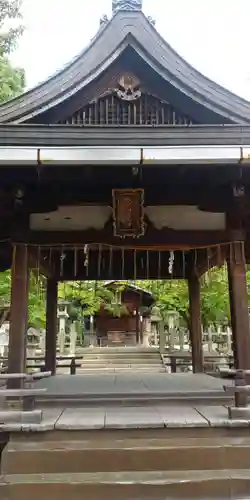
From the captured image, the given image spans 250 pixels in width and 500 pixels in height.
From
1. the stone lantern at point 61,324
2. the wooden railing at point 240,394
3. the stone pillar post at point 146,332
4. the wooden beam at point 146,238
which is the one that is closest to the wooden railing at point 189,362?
the stone lantern at point 61,324

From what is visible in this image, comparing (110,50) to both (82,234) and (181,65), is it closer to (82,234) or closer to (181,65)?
(181,65)

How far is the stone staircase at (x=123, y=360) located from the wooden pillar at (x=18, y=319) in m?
10.3

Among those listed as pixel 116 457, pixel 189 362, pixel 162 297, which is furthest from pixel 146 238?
pixel 162 297

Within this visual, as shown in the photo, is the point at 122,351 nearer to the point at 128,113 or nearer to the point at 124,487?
the point at 128,113

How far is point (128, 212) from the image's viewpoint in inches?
218

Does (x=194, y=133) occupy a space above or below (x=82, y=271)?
above

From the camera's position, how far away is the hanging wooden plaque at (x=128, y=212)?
538 cm

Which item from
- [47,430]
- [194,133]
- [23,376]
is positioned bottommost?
[47,430]

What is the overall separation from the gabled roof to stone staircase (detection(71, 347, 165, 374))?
1103 cm

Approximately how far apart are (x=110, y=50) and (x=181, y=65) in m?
1.05

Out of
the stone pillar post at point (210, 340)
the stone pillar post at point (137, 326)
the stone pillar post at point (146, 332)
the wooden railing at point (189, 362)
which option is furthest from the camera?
Result: the stone pillar post at point (137, 326)

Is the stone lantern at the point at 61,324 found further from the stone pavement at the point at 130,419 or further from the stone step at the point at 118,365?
the stone pavement at the point at 130,419

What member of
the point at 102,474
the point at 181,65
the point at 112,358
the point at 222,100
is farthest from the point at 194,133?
the point at 112,358

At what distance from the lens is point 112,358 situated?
695 inches
